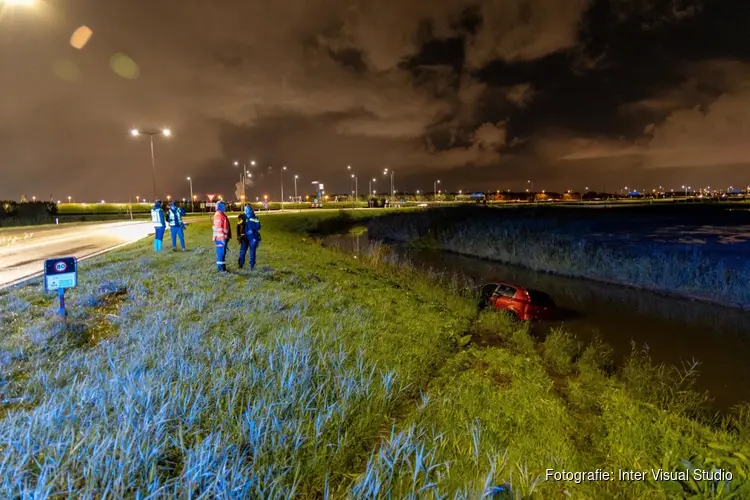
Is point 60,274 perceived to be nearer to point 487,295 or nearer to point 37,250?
point 487,295

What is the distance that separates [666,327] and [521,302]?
253 inches

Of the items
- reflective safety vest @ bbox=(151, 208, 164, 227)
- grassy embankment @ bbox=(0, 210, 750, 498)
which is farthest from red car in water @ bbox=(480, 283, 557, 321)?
reflective safety vest @ bbox=(151, 208, 164, 227)

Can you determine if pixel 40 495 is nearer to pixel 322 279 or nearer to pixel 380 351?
pixel 380 351

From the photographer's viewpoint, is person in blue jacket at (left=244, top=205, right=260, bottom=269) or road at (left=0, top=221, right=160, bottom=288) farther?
person in blue jacket at (left=244, top=205, right=260, bottom=269)

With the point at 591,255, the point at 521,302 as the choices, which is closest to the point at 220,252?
the point at 521,302

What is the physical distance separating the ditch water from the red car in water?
22.8 inches

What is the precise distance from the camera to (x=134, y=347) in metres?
6.33

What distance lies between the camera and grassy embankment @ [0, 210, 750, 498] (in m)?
3.50

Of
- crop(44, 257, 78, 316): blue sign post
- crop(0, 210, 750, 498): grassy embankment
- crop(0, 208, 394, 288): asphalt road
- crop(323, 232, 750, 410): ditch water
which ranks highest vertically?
crop(44, 257, 78, 316): blue sign post

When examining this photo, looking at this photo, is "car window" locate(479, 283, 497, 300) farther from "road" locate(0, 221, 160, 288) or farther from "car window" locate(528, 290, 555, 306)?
"road" locate(0, 221, 160, 288)

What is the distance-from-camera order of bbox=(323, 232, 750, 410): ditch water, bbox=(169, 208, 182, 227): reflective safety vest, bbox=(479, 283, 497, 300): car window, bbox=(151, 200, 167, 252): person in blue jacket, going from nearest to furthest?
bbox=(323, 232, 750, 410): ditch water < bbox=(479, 283, 497, 300): car window < bbox=(151, 200, 167, 252): person in blue jacket < bbox=(169, 208, 182, 227): reflective safety vest

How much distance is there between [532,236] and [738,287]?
1590 cm

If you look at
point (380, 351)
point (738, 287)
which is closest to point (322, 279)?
point (380, 351)

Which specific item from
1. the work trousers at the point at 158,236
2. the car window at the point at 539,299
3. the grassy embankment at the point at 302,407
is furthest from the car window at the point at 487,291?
the work trousers at the point at 158,236
